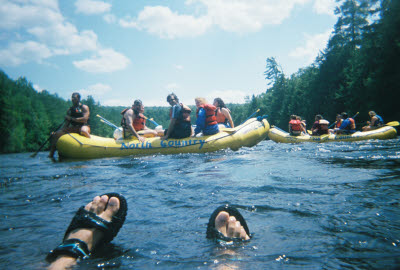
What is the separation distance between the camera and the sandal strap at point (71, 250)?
1.42 meters

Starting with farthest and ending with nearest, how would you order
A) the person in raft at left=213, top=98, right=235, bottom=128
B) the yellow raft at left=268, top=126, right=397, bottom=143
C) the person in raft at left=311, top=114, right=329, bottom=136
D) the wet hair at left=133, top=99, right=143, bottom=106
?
the person in raft at left=311, top=114, right=329, bottom=136 → the yellow raft at left=268, top=126, right=397, bottom=143 → the person in raft at left=213, top=98, right=235, bottom=128 → the wet hair at left=133, top=99, right=143, bottom=106

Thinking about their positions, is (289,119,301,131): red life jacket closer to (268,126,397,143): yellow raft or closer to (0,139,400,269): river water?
(268,126,397,143): yellow raft

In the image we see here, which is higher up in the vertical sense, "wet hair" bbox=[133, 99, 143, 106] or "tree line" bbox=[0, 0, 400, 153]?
"tree line" bbox=[0, 0, 400, 153]

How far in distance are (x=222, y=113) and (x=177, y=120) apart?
2.14 metres

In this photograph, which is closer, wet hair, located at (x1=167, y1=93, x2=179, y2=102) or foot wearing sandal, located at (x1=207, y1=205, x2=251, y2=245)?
foot wearing sandal, located at (x1=207, y1=205, x2=251, y2=245)

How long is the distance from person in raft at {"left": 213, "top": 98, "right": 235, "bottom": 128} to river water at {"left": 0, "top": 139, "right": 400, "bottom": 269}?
16.5 ft

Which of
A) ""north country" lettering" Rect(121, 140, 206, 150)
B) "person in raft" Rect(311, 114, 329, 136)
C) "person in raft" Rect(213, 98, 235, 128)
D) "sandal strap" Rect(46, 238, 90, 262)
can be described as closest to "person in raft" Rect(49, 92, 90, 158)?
""north country" lettering" Rect(121, 140, 206, 150)

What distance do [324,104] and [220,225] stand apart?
96.6 ft

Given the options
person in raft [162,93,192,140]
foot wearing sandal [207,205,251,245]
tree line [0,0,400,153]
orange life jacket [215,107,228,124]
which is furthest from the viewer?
tree line [0,0,400,153]

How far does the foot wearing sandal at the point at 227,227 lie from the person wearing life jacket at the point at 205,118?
5326 mm

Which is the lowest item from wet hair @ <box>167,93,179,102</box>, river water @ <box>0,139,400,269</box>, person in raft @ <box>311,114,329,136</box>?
river water @ <box>0,139,400,269</box>

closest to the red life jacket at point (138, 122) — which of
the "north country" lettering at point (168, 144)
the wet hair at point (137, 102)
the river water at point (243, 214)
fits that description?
the wet hair at point (137, 102)

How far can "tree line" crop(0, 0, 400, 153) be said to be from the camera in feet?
54.6

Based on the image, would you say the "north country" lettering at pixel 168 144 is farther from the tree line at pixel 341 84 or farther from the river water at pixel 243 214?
the tree line at pixel 341 84
